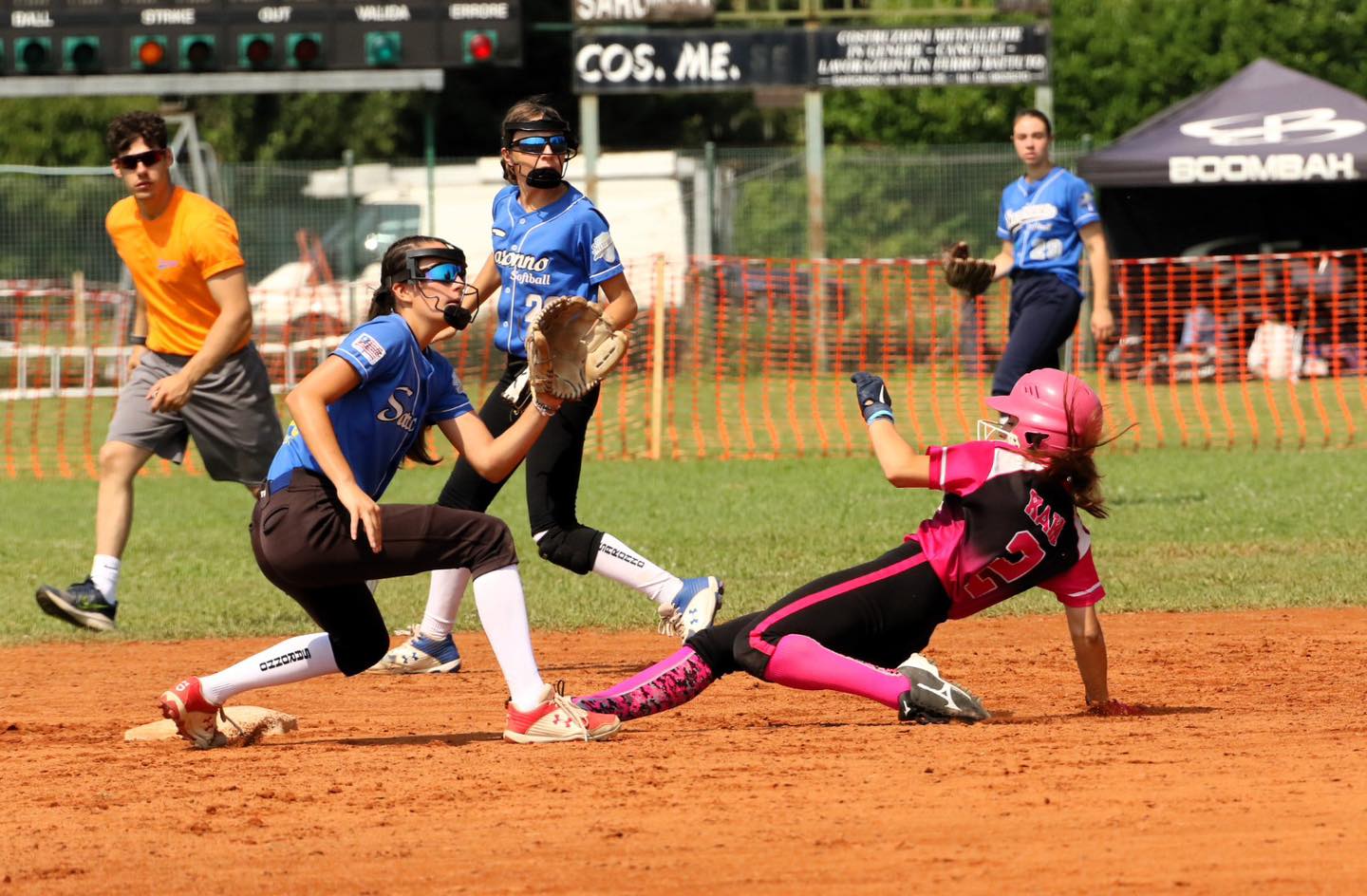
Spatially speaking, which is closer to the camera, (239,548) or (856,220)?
(239,548)

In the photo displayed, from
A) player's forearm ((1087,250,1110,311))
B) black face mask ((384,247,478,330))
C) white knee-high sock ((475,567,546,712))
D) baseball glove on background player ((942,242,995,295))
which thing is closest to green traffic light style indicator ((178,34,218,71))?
player's forearm ((1087,250,1110,311))

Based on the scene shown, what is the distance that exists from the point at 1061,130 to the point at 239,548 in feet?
82.8

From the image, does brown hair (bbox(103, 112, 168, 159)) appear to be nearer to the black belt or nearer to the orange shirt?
the orange shirt

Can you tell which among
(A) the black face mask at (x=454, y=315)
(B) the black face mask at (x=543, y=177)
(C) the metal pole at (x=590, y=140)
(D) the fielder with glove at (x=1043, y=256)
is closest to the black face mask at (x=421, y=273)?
(A) the black face mask at (x=454, y=315)

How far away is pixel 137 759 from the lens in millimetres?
5922

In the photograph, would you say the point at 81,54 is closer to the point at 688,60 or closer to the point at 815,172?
the point at 688,60

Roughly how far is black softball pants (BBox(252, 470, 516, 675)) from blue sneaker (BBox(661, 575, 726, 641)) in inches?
67.6

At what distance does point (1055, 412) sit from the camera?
584cm

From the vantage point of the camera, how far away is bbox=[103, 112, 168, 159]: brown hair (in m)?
8.23

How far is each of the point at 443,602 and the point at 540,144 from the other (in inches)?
71.9

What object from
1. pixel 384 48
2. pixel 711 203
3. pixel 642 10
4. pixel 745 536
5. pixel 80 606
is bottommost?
pixel 745 536


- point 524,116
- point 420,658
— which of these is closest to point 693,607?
point 420,658

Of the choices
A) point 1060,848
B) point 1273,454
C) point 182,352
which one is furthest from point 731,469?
point 1060,848

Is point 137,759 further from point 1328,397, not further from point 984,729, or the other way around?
point 1328,397
